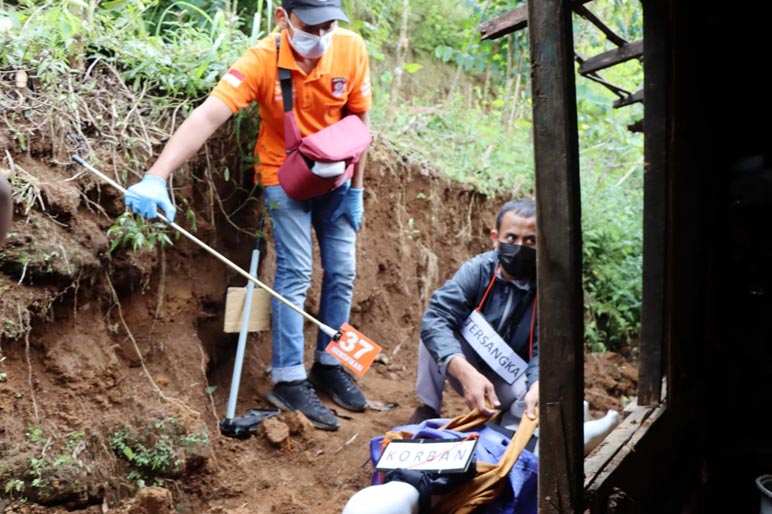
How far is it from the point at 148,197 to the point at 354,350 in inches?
49.5

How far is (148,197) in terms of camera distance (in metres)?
2.97

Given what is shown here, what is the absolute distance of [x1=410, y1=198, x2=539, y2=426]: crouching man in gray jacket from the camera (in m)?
3.23

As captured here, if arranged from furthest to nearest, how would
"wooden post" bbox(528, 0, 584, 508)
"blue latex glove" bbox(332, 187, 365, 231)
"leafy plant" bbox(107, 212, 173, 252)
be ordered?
"blue latex glove" bbox(332, 187, 365, 231) < "leafy plant" bbox(107, 212, 173, 252) < "wooden post" bbox(528, 0, 584, 508)

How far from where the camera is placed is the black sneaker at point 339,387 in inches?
157

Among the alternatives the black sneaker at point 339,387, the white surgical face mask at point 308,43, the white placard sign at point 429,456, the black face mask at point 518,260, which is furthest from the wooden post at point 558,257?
the black sneaker at point 339,387

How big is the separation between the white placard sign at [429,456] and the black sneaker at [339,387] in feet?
4.48

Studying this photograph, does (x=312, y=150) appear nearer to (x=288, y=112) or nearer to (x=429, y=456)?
(x=288, y=112)

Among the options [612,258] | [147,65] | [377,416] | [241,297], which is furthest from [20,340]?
[612,258]

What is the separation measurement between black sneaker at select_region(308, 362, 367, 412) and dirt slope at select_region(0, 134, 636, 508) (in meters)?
0.10

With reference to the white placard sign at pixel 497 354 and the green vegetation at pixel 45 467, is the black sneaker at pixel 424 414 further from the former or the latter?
the green vegetation at pixel 45 467

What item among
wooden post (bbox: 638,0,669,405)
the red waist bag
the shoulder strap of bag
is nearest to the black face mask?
wooden post (bbox: 638,0,669,405)

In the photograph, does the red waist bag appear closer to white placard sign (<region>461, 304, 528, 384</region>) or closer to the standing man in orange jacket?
the standing man in orange jacket

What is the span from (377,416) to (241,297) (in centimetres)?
106

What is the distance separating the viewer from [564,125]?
5.90ft
